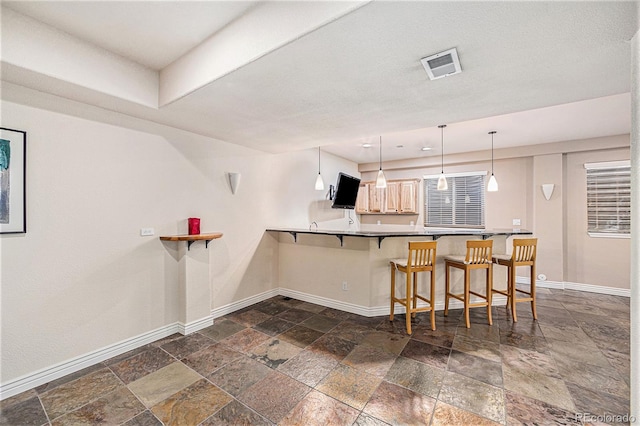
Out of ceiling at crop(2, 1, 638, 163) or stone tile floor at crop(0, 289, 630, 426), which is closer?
ceiling at crop(2, 1, 638, 163)

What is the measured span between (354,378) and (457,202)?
4.82 meters

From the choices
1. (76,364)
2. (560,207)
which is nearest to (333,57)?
(76,364)

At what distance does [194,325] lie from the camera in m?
3.18

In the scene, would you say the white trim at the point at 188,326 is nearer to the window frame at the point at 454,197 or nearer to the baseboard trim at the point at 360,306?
the baseboard trim at the point at 360,306

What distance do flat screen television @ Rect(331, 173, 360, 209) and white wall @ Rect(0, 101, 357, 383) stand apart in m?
2.14

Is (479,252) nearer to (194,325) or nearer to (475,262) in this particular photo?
(475,262)

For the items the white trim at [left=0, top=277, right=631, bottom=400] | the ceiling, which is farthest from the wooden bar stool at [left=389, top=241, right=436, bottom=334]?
the ceiling

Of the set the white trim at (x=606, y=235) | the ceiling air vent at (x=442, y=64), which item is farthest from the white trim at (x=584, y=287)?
the ceiling air vent at (x=442, y=64)

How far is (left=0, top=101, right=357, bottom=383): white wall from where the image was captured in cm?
217

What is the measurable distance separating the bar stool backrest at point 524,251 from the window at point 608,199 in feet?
7.44

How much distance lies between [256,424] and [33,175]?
8.59 feet

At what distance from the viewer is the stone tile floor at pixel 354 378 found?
1.88 meters

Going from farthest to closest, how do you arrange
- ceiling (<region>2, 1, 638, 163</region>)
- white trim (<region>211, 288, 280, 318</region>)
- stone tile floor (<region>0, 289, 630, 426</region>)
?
white trim (<region>211, 288, 280, 318</region>) → stone tile floor (<region>0, 289, 630, 426</region>) → ceiling (<region>2, 1, 638, 163</region>)

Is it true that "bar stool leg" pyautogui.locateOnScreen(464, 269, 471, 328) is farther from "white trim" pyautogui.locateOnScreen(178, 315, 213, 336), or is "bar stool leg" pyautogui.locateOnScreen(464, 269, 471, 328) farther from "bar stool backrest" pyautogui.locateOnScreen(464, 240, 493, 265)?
"white trim" pyautogui.locateOnScreen(178, 315, 213, 336)
